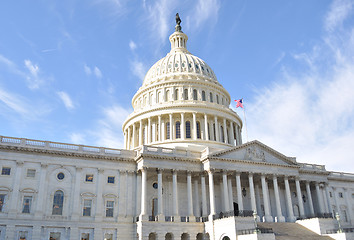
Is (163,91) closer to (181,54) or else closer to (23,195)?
(181,54)

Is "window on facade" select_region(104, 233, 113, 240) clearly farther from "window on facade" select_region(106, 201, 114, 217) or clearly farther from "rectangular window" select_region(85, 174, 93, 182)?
"rectangular window" select_region(85, 174, 93, 182)

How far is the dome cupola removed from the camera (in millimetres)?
59969

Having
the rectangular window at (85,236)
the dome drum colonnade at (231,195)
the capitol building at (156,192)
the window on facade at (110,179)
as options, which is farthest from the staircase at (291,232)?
the rectangular window at (85,236)

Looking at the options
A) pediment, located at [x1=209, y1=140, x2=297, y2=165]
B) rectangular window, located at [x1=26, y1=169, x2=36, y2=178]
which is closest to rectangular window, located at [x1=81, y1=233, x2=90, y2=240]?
rectangular window, located at [x1=26, y1=169, x2=36, y2=178]

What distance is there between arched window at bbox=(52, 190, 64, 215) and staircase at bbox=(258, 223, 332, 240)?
25.5 m

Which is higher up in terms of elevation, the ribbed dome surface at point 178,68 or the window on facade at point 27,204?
the ribbed dome surface at point 178,68

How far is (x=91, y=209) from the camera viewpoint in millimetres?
42781

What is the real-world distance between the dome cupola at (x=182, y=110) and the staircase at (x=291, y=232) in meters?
18.3

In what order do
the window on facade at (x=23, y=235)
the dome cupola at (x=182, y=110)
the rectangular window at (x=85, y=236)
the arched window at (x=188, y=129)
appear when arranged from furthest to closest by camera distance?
1. the arched window at (x=188, y=129)
2. the dome cupola at (x=182, y=110)
3. the rectangular window at (x=85, y=236)
4. the window on facade at (x=23, y=235)

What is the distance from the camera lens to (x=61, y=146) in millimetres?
44125

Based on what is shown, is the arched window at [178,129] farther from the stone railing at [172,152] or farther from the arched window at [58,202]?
the arched window at [58,202]

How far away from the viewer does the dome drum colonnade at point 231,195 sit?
43594 millimetres

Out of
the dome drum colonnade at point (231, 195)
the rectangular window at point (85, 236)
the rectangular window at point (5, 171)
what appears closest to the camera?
the rectangular window at point (5, 171)

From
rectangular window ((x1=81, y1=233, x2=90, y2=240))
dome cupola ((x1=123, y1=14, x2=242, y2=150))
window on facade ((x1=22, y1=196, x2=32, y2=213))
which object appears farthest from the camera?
dome cupola ((x1=123, y1=14, x2=242, y2=150))
